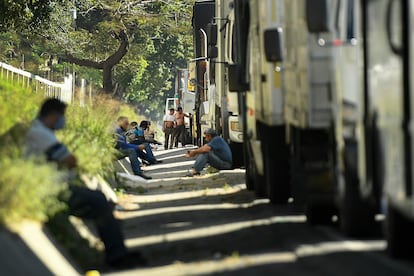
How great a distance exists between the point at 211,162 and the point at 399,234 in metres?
16.1

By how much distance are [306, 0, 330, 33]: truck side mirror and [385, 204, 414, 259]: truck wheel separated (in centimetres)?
196

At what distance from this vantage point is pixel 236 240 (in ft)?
50.6

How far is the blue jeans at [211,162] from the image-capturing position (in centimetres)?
2869

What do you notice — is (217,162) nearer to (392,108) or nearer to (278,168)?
(278,168)

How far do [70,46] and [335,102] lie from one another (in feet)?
156

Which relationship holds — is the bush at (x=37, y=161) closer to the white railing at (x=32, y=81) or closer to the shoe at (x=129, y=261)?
the shoe at (x=129, y=261)

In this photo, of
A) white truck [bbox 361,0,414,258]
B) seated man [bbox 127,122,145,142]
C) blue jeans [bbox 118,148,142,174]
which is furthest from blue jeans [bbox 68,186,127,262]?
seated man [bbox 127,122,145,142]

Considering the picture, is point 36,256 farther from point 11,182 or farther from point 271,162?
point 271,162

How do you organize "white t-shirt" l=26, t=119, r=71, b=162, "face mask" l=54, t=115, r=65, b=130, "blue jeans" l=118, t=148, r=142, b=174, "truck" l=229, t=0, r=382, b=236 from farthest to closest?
1. "blue jeans" l=118, t=148, r=142, b=174
2. "face mask" l=54, t=115, r=65, b=130
3. "white t-shirt" l=26, t=119, r=71, b=162
4. "truck" l=229, t=0, r=382, b=236

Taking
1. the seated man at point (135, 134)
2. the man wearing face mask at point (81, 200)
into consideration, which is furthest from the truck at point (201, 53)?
the man wearing face mask at point (81, 200)

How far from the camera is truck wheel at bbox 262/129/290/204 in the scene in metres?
19.2

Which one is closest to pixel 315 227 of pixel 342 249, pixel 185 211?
pixel 342 249

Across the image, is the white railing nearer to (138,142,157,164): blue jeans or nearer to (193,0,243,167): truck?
(138,142,157,164): blue jeans

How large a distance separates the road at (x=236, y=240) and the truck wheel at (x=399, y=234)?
13 cm
